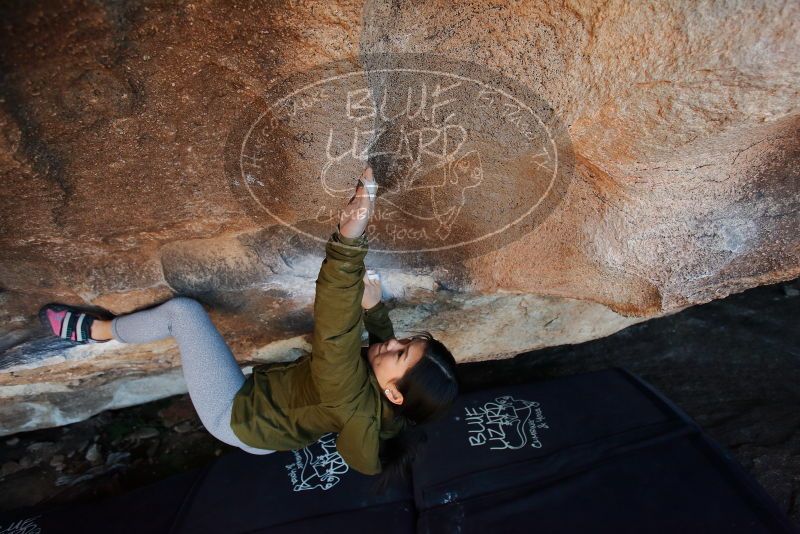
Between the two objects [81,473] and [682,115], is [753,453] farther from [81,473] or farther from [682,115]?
[81,473]

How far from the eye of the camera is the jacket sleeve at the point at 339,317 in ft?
2.94

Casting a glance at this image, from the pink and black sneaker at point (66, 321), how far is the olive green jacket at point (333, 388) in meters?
0.46

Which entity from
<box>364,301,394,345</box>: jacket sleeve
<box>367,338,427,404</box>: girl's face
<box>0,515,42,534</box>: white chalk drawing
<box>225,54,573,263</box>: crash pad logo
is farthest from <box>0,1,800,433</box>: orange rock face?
<box>0,515,42,534</box>: white chalk drawing

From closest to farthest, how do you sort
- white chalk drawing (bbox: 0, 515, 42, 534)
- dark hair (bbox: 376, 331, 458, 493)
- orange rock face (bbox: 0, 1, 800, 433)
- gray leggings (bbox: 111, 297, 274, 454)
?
orange rock face (bbox: 0, 1, 800, 433)
dark hair (bbox: 376, 331, 458, 493)
gray leggings (bbox: 111, 297, 274, 454)
white chalk drawing (bbox: 0, 515, 42, 534)

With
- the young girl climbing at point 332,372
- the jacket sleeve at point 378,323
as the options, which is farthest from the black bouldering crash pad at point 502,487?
the jacket sleeve at point 378,323

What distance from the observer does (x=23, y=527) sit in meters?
1.44

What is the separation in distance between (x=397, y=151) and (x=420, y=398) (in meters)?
0.55

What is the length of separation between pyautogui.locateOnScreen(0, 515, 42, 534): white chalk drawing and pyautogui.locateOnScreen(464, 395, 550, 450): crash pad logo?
1.35 meters

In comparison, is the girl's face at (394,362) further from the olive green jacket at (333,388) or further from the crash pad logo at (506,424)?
the crash pad logo at (506,424)

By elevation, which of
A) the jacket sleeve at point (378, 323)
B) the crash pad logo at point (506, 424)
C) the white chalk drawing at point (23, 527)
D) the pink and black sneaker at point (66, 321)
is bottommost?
the white chalk drawing at point (23, 527)

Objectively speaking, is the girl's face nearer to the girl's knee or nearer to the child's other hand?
the child's other hand

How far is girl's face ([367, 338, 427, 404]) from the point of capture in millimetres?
1111

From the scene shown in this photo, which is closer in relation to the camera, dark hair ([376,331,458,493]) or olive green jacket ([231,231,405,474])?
olive green jacket ([231,231,405,474])

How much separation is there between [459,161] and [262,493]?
1168 mm
